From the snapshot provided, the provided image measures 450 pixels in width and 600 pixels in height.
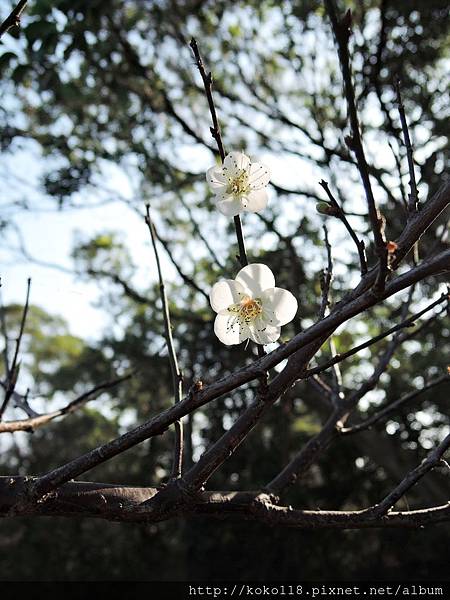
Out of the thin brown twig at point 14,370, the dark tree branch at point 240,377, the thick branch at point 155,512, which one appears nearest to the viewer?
the dark tree branch at point 240,377

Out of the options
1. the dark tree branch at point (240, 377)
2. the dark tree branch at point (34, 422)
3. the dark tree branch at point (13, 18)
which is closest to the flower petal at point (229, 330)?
the dark tree branch at point (240, 377)

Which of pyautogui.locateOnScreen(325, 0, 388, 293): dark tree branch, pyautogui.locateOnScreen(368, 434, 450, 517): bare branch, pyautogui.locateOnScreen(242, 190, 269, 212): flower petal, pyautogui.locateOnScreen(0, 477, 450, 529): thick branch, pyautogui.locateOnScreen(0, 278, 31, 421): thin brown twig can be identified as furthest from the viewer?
pyautogui.locateOnScreen(0, 278, 31, 421): thin brown twig

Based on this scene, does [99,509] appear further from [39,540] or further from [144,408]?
[39,540]

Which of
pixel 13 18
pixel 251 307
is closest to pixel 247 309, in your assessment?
pixel 251 307

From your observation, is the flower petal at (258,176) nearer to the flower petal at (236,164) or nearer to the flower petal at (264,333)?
the flower petal at (236,164)

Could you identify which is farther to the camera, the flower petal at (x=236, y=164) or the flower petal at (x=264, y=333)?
the flower petal at (x=236, y=164)

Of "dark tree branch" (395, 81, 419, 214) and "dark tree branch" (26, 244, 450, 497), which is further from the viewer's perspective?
"dark tree branch" (395, 81, 419, 214)

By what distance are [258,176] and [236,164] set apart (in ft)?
0.17

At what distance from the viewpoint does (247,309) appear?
1.18 meters

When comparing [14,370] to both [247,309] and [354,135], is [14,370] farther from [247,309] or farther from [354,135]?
[354,135]

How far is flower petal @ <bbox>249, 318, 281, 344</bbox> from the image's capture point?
113cm

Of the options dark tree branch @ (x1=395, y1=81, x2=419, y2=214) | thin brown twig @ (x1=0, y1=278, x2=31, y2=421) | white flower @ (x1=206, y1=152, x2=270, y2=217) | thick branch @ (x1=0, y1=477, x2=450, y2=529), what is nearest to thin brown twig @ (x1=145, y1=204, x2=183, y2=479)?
thick branch @ (x1=0, y1=477, x2=450, y2=529)

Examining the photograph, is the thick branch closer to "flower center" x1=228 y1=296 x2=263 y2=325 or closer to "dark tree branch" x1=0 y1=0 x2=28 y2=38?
"flower center" x1=228 y1=296 x2=263 y2=325

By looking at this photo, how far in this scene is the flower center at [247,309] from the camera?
1.17 metres
